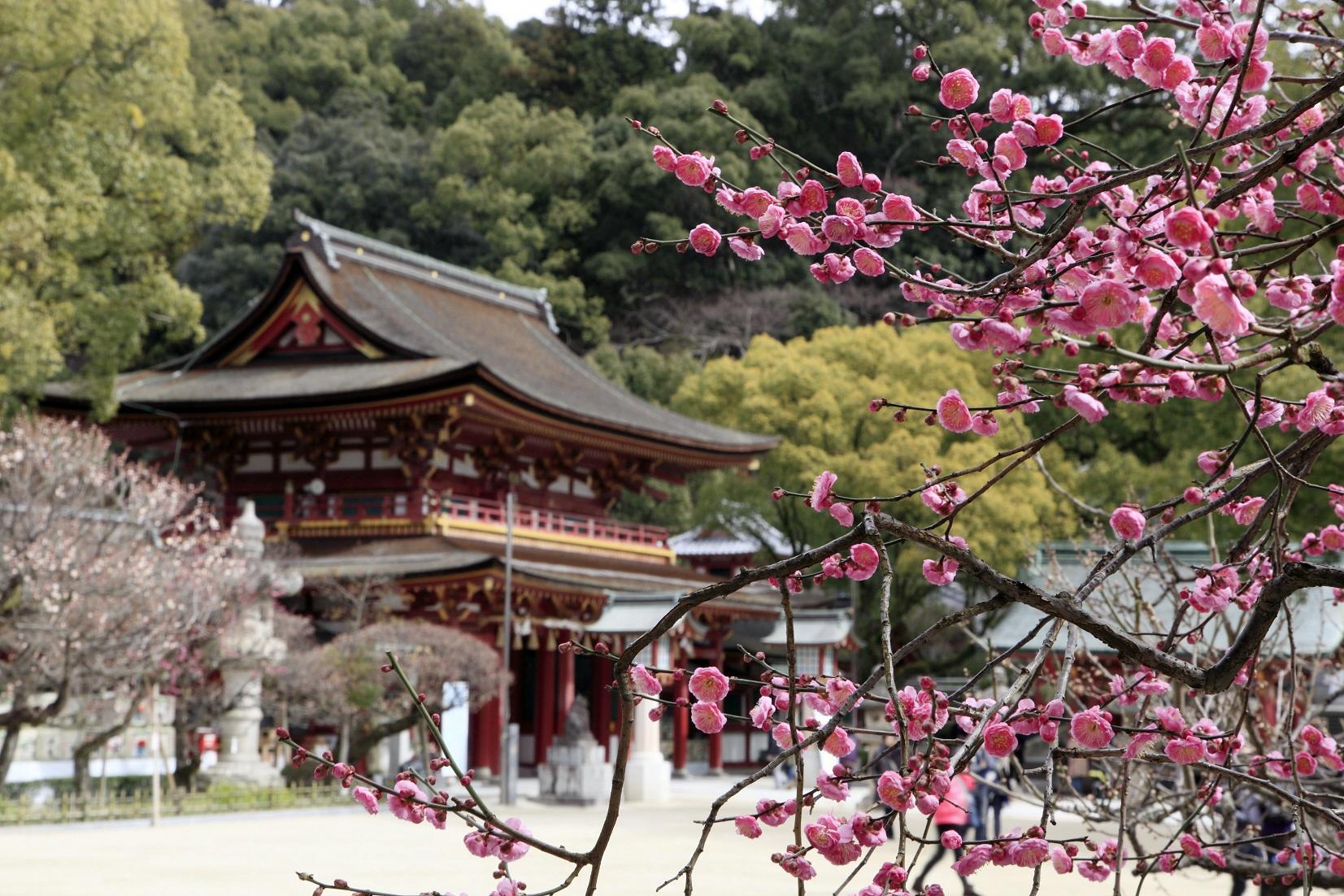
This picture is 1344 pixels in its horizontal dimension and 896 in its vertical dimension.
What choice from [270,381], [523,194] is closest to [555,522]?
[270,381]

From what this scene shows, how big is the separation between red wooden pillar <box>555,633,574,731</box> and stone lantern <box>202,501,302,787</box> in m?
5.42

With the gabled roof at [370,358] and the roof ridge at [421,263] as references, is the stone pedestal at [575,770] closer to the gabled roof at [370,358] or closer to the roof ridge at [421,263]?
the gabled roof at [370,358]

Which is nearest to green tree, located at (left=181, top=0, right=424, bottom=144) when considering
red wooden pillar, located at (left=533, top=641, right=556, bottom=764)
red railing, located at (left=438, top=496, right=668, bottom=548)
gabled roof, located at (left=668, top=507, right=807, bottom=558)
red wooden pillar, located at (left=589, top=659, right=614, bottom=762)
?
gabled roof, located at (left=668, top=507, right=807, bottom=558)

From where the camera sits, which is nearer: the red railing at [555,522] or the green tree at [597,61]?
the red railing at [555,522]

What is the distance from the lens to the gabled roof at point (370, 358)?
24.8 meters

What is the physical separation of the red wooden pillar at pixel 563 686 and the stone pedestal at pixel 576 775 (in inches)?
90.4

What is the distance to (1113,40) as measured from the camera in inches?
148

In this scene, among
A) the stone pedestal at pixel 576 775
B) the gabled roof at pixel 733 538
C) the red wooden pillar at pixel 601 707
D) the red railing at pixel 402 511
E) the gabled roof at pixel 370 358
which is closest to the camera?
the stone pedestal at pixel 576 775

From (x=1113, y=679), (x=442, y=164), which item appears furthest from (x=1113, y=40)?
(x=442, y=164)

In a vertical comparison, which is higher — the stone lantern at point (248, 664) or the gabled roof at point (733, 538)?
→ the gabled roof at point (733, 538)

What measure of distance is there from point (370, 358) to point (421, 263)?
4.63m

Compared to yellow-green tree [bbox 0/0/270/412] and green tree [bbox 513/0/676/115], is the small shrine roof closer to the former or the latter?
yellow-green tree [bbox 0/0/270/412]

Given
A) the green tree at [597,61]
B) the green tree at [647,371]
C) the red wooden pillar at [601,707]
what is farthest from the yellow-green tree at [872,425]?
the green tree at [597,61]

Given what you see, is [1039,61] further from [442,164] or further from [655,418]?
[655,418]
